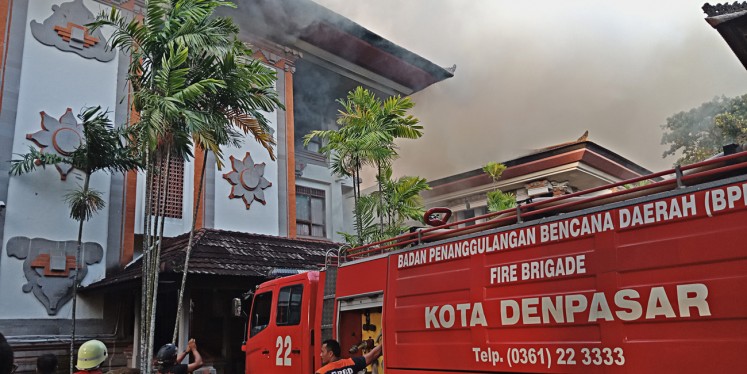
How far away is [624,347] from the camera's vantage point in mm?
3688

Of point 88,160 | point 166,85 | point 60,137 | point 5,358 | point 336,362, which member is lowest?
point 336,362

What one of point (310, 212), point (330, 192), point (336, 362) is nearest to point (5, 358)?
point (336, 362)

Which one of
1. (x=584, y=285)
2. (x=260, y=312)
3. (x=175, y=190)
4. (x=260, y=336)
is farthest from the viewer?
(x=175, y=190)

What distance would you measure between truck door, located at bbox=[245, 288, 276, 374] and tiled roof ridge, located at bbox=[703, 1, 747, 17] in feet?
19.8

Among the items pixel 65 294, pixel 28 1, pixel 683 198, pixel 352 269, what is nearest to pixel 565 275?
pixel 683 198

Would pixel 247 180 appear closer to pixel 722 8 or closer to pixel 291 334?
pixel 291 334

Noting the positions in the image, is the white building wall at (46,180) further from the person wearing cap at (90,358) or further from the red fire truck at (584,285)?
the person wearing cap at (90,358)

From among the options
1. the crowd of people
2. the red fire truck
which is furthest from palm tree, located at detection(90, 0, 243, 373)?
the red fire truck

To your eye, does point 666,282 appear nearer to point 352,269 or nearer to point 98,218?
point 352,269

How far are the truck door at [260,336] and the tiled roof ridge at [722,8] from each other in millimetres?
6028

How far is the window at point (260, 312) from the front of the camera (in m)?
7.51

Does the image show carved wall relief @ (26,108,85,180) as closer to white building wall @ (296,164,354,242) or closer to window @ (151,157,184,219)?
window @ (151,157,184,219)

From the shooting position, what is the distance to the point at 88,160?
1033 centimetres

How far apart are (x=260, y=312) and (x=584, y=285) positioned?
4899mm
